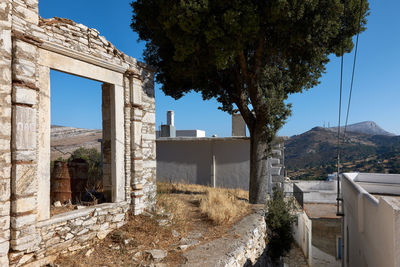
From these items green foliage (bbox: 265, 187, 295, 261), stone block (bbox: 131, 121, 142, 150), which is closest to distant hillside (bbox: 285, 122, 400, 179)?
green foliage (bbox: 265, 187, 295, 261)

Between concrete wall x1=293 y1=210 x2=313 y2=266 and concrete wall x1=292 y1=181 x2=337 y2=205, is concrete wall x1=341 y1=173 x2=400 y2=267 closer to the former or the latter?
concrete wall x1=293 y1=210 x2=313 y2=266

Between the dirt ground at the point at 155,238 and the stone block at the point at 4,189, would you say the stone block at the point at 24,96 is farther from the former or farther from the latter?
the dirt ground at the point at 155,238

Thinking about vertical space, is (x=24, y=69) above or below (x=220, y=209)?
above

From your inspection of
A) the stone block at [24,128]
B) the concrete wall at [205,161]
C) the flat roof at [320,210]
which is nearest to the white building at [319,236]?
the flat roof at [320,210]

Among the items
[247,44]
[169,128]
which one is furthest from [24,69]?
[169,128]

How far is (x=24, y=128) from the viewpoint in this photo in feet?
13.7

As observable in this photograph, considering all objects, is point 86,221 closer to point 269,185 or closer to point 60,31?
point 60,31

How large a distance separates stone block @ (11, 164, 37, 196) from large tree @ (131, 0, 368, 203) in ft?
16.0

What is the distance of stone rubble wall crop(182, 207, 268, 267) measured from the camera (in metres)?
4.82

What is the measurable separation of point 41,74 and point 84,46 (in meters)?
1.15

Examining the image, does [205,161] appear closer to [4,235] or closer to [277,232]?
[277,232]

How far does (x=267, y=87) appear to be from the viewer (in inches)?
359

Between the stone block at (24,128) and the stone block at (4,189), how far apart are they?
525 mm

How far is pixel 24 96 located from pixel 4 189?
1453mm
